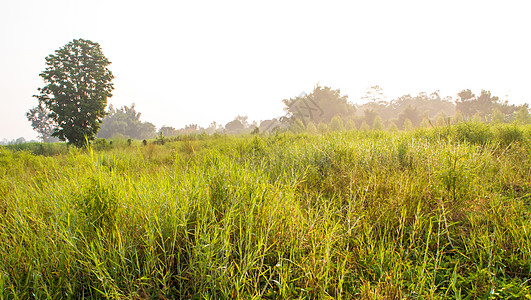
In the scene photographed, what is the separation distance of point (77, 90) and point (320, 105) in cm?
2778

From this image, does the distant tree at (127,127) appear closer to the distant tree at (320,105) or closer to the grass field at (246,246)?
the distant tree at (320,105)

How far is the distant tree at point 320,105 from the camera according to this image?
3391 centimetres

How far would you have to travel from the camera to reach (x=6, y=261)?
1.32 meters

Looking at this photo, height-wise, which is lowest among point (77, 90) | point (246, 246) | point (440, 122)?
point (246, 246)

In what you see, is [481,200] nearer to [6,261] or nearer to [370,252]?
[370,252]

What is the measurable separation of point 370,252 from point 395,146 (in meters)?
2.97

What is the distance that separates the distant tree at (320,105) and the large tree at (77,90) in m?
23.0

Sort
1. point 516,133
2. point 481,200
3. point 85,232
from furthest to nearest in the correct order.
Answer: point 516,133 < point 481,200 < point 85,232

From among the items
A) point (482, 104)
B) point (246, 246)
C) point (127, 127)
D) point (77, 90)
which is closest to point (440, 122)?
point (246, 246)

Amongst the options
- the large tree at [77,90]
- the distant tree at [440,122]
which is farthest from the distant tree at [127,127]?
the distant tree at [440,122]

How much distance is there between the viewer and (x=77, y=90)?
49.5 ft

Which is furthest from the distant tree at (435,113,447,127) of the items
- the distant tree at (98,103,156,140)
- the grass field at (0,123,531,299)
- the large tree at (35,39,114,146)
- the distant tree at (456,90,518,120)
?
the distant tree at (98,103,156,140)

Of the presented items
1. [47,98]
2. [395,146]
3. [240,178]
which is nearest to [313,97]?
[47,98]

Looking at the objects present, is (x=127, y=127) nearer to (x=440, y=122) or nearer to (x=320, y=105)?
(x=320, y=105)
